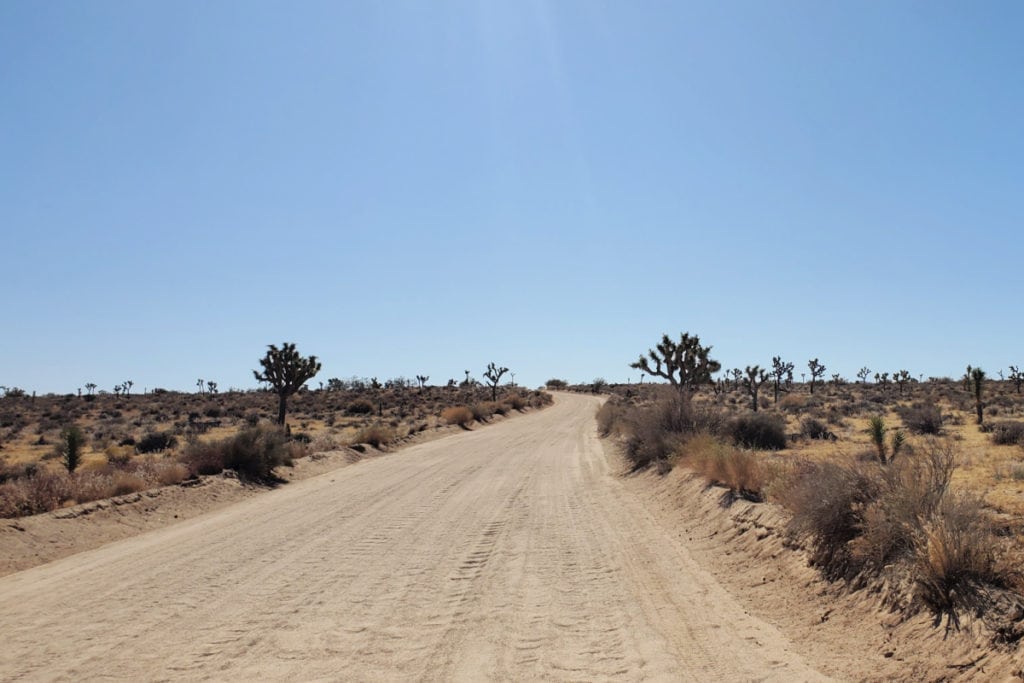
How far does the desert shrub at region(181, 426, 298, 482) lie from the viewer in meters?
19.0

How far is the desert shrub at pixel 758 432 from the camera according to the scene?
931 inches

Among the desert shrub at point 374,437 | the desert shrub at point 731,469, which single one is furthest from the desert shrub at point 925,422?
the desert shrub at point 374,437

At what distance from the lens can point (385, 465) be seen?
2303cm

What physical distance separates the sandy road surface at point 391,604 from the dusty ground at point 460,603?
1.1 inches

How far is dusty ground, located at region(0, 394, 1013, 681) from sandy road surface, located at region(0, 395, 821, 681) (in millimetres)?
29

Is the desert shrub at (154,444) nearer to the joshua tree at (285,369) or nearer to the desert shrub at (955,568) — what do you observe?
the joshua tree at (285,369)

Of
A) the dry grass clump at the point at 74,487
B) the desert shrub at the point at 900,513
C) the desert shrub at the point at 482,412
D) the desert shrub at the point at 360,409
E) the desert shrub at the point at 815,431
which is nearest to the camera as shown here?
the desert shrub at the point at 900,513

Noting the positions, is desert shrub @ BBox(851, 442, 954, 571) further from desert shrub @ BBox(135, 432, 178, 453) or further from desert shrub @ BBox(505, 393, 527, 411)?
desert shrub @ BBox(505, 393, 527, 411)

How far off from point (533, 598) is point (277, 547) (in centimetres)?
496

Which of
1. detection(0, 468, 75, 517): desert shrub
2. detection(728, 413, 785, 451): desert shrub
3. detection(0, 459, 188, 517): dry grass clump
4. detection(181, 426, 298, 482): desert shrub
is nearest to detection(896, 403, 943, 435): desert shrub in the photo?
detection(728, 413, 785, 451): desert shrub

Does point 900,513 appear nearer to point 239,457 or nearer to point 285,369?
point 239,457

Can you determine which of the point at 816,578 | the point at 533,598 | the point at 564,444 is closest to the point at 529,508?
the point at 533,598

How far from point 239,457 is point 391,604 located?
13551mm

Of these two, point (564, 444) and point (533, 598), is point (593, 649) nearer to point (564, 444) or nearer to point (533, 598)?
point (533, 598)
